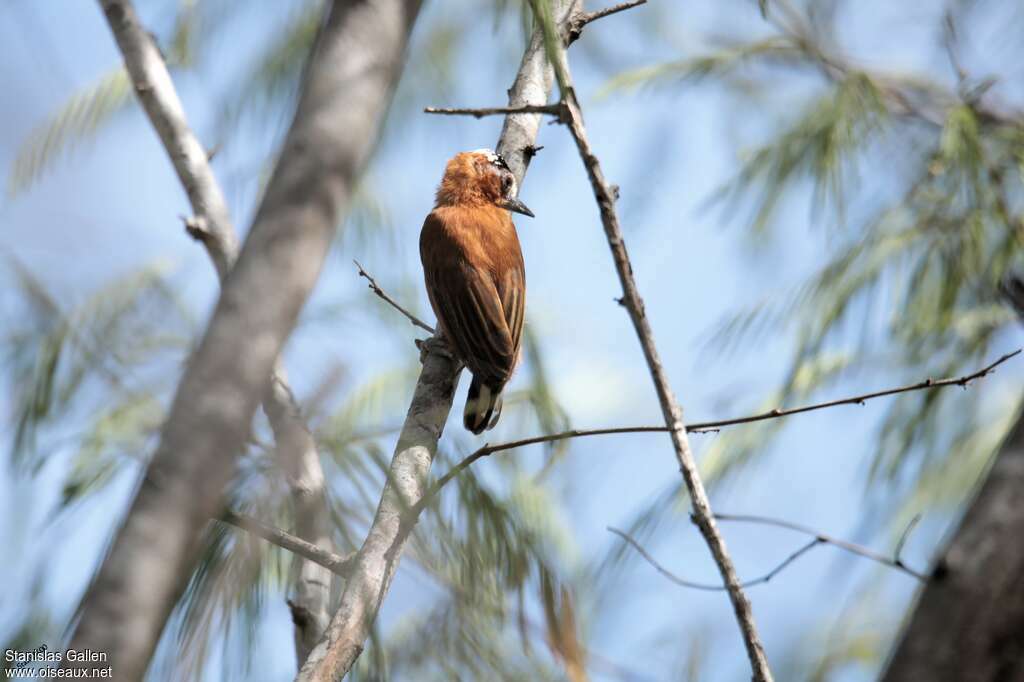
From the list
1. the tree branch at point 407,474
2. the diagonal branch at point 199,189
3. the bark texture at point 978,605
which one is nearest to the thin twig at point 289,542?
the tree branch at point 407,474

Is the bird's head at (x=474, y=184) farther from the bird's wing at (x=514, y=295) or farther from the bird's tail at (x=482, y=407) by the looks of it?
the bird's tail at (x=482, y=407)

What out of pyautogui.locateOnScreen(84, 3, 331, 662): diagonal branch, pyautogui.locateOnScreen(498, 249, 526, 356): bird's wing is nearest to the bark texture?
pyautogui.locateOnScreen(84, 3, 331, 662): diagonal branch

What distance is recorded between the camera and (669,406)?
154 centimetres

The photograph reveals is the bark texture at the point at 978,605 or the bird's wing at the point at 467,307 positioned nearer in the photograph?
the bark texture at the point at 978,605

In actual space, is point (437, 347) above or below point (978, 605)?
above

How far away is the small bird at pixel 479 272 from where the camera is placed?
10.00 feet

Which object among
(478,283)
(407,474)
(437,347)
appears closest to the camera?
(407,474)

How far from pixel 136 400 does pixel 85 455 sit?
1.20 m

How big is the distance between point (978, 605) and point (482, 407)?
7.67ft

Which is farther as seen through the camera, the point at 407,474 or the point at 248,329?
the point at 407,474

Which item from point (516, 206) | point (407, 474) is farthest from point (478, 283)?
point (407, 474)

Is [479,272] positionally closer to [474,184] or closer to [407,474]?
[474,184]

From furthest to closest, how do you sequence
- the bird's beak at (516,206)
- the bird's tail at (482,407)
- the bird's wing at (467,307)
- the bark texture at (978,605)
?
the bird's beak at (516,206)
the bird's tail at (482,407)
the bird's wing at (467,307)
the bark texture at (978,605)

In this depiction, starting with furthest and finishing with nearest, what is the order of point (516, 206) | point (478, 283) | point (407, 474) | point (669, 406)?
point (516, 206), point (478, 283), point (407, 474), point (669, 406)
